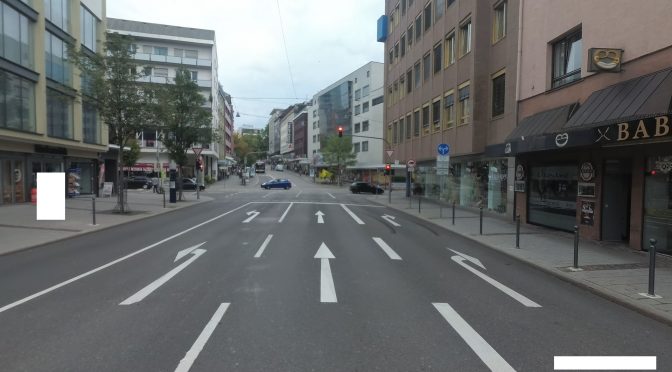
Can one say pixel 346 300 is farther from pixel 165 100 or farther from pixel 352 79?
pixel 352 79

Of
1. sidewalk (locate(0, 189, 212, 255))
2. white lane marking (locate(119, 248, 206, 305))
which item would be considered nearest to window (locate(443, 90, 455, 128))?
sidewalk (locate(0, 189, 212, 255))

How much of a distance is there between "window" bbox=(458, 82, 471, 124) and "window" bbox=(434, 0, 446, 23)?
252 inches

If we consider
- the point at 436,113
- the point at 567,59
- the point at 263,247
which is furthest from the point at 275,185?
the point at 263,247

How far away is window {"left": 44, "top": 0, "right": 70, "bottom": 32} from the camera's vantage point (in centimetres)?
2662

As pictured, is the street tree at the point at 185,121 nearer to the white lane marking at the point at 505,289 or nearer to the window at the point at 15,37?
the window at the point at 15,37

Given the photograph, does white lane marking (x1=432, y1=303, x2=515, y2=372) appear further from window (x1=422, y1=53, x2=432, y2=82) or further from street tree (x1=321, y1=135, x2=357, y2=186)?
street tree (x1=321, y1=135, x2=357, y2=186)

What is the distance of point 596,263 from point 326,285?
19.9ft

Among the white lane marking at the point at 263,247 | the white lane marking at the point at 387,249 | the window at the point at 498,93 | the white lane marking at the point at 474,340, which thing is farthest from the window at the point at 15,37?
the white lane marking at the point at 474,340

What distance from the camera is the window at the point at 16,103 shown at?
22.2 m

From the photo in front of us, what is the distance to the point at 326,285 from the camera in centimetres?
776

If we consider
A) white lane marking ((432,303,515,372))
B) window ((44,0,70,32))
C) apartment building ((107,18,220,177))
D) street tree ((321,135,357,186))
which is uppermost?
apartment building ((107,18,220,177))

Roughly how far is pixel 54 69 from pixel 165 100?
10728 mm

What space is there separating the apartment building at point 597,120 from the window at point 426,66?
13.6 m

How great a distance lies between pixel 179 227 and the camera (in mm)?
16938
